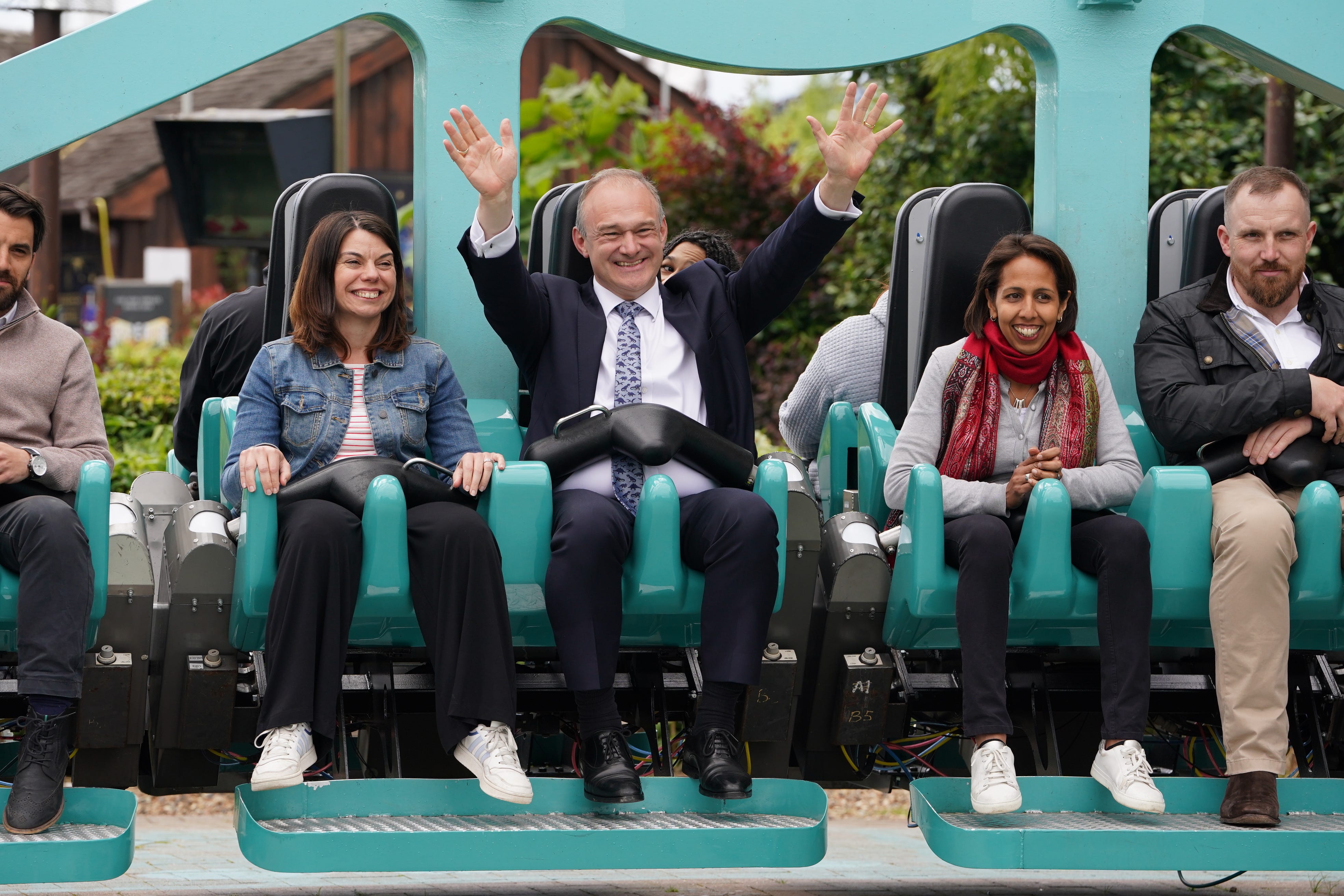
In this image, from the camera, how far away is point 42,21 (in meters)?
7.62

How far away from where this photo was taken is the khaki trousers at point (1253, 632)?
3.17 metres

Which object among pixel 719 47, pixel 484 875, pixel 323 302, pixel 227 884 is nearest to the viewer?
pixel 323 302

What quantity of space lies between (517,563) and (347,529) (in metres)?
0.36

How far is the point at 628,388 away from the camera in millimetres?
3564

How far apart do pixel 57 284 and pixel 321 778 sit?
6745 millimetres

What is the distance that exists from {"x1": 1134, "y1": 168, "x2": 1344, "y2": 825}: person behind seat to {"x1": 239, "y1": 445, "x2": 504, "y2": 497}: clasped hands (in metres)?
1.56

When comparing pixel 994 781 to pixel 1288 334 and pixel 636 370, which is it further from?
pixel 1288 334

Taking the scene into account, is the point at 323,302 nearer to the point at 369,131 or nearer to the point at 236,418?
the point at 236,418

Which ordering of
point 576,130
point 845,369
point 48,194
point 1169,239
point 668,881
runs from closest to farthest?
point 1169,239
point 845,369
point 668,881
point 48,194
point 576,130

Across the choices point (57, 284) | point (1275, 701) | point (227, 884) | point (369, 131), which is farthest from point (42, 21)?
point (369, 131)

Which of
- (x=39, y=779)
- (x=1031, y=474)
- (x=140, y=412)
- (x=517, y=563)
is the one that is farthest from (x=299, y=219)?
(x=140, y=412)

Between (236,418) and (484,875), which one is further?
(484,875)

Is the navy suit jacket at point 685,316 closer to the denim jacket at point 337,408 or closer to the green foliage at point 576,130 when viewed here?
the denim jacket at point 337,408

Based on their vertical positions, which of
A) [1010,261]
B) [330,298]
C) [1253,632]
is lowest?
[1253,632]
